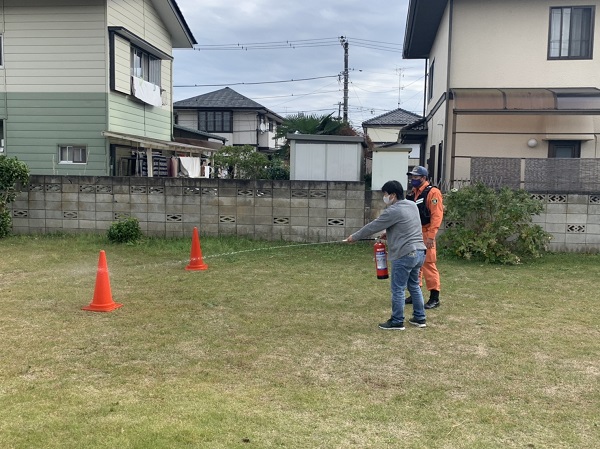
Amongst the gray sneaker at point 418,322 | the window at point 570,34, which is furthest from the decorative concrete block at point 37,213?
the window at point 570,34

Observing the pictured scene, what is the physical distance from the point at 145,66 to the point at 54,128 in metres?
3.79

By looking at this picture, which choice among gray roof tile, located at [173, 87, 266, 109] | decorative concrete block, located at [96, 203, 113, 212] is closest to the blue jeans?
decorative concrete block, located at [96, 203, 113, 212]

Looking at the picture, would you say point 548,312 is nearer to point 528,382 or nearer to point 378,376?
point 528,382

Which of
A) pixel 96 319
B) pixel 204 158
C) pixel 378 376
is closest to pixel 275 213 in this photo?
pixel 96 319

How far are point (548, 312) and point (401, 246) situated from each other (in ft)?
7.16

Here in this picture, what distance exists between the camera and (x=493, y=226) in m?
9.85

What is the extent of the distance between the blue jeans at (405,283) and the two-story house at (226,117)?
30982 millimetres

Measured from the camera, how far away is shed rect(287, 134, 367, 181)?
40.9ft

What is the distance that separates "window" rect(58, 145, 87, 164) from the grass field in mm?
8253

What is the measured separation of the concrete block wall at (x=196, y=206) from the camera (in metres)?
11.1

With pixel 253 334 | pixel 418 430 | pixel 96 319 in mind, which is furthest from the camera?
pixel 96 319

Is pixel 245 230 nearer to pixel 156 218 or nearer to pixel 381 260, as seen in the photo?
pixel 156 218

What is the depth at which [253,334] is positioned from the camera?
5.48m

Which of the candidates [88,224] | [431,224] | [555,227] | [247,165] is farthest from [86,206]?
[555,227]
